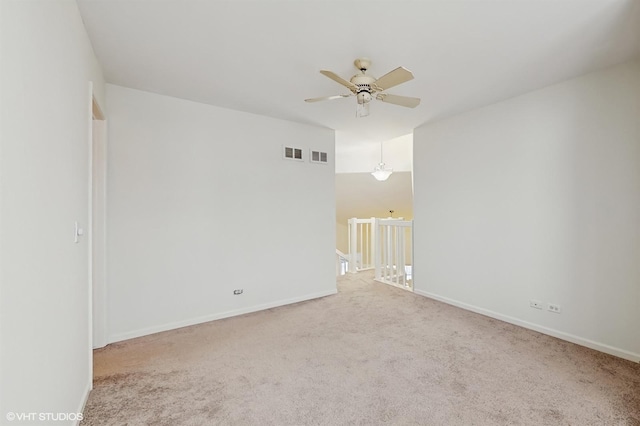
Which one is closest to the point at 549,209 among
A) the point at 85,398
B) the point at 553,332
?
the point at 553,332

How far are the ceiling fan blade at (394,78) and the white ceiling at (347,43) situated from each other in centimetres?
25

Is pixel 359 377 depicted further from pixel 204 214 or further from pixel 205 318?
pixel 204 214

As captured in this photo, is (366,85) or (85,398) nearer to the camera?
(85,398)

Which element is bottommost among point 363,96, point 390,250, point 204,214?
point 390,250

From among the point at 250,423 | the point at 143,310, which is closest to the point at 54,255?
the point at 250,423

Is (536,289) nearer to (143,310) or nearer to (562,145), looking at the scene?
(562,145)

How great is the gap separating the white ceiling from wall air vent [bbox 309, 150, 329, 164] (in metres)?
1.15

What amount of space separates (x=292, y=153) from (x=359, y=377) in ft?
9.31

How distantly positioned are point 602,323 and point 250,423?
3034mm

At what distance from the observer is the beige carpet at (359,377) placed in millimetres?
1833

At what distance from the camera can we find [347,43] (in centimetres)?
224

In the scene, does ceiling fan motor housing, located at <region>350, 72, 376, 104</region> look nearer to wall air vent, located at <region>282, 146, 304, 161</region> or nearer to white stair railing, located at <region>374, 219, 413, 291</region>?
wall air vent, located at <region>282, 146, 304, 161</region>

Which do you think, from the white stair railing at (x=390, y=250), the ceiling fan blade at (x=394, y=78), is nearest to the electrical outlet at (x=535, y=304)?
the white stair railing at (x=390, y=250)

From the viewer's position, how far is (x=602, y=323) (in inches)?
106
